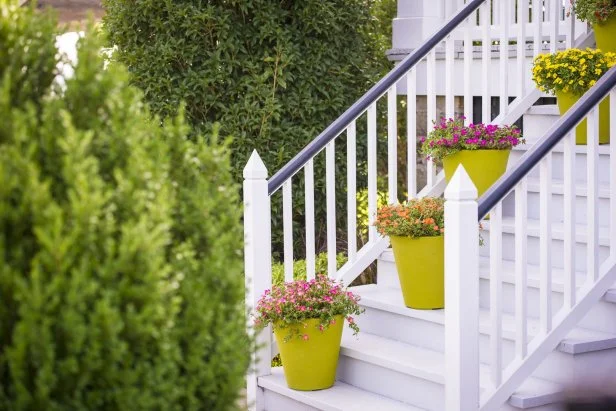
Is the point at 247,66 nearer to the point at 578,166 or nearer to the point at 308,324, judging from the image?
the point at 578,166

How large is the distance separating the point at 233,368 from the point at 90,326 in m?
0.40

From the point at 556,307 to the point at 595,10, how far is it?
69.5 inches

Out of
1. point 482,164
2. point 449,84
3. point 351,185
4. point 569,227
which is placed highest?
point 449,84

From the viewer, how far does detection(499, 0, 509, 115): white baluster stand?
17.3 ft

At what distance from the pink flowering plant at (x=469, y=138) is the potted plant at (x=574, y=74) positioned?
345 mm

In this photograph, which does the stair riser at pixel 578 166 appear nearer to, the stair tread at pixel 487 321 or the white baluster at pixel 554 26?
the white baluster at pixel 554 26

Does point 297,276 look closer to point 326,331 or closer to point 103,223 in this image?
point 326,331

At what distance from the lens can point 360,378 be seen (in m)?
4.42

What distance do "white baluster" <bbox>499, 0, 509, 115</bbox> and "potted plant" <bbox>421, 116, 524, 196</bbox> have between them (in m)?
0.49

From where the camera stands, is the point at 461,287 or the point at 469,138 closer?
the point at 461,287

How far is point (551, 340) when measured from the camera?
153 inches

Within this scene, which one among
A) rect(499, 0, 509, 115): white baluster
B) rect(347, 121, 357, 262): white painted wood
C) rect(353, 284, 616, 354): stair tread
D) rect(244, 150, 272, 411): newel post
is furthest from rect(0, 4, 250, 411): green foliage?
rect(499, 0, 509, 115): white baluster

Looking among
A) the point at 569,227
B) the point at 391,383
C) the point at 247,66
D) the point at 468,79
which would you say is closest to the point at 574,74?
the point at 468,79

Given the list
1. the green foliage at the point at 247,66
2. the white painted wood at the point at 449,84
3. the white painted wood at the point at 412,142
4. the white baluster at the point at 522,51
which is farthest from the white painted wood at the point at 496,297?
the green foliage at the point at 247,66
